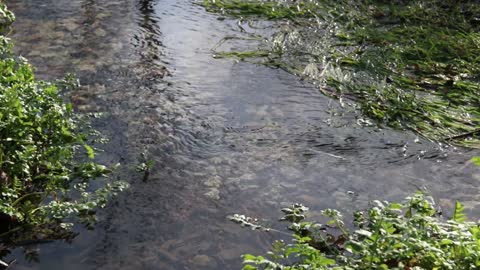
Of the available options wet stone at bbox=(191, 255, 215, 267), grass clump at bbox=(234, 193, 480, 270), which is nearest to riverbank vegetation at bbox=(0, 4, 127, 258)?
wet stone at bbox=(191, 255, 215, 267)

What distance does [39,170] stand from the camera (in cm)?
352

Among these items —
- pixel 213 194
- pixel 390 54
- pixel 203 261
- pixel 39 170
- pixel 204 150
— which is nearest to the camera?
pixel 203 261

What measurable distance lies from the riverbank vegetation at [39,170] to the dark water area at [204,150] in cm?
13

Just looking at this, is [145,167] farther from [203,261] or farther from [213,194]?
[203,261]

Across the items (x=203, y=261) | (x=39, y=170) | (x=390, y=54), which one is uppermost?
(x=390, y=54)

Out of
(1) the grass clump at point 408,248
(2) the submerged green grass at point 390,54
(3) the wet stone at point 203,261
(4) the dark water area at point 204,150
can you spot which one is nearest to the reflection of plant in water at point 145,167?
(4) the dark water area at point 204,150

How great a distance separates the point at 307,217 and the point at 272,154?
795mm

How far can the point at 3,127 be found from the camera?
3.24 meters

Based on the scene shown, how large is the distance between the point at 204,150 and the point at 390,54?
8.85 feet

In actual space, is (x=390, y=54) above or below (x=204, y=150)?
above

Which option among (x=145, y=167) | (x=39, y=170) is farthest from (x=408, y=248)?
(x=39, y=170)

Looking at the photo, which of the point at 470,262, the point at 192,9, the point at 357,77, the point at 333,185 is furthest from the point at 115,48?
the point at 470,262

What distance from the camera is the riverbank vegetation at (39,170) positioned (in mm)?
3113

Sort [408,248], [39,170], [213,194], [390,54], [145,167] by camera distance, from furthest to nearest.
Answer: [390,54], [145,167], [213,194], [39,170], [408,248]
